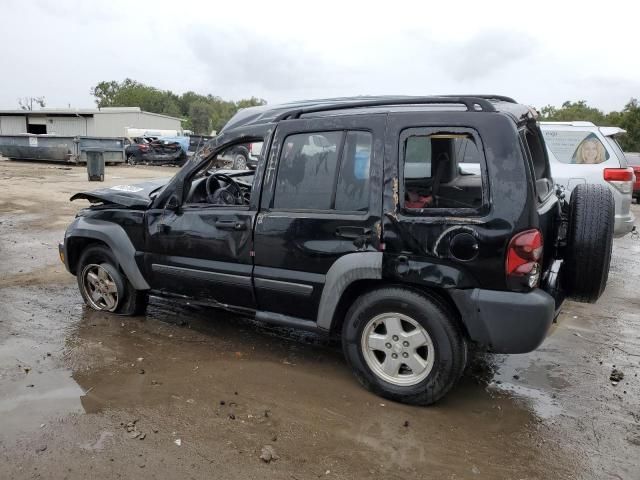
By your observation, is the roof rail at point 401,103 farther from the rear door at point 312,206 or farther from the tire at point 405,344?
the tire at point 405,344

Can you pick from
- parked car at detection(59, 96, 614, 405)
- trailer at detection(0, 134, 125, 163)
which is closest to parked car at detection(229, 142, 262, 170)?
parked car at detection(59, 96, 614, 405)

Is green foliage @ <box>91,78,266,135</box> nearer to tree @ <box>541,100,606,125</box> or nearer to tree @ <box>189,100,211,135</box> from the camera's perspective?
tree @ <box>189,100,211,135</box>

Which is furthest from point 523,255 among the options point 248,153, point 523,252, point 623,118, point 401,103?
point 623,118

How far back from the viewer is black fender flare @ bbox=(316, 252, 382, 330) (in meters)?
3.40

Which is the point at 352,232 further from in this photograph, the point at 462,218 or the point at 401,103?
the point at 401,103

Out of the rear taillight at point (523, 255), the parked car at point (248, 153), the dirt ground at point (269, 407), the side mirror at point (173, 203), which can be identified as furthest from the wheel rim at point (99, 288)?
the rear taillight at point (523, 255)

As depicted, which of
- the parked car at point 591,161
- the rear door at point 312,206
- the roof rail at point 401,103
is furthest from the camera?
the parked car at point 591,161

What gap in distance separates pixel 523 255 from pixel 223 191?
2.65m

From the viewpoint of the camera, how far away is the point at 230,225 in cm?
399

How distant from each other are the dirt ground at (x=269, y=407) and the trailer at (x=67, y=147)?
72.7 ft

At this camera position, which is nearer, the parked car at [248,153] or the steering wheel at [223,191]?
the parked car at [248,153]

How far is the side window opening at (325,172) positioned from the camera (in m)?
3.52

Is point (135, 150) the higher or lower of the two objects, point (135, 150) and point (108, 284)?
the higher

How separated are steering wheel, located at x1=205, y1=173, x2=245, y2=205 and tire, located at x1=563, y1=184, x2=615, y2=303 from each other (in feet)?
8.33
